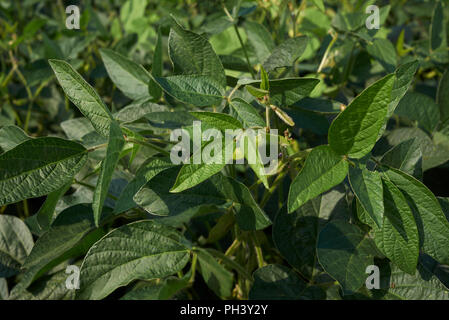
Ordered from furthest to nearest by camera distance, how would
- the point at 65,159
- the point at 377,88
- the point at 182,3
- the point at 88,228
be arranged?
the point at 182,3
the point at 88,228
the point at 65,159
the point at 377,88

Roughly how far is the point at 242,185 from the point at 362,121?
19 cm

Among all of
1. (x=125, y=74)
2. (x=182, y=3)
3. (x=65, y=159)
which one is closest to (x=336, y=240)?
(x=65, y=159)

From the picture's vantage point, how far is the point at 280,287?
2.28 ft

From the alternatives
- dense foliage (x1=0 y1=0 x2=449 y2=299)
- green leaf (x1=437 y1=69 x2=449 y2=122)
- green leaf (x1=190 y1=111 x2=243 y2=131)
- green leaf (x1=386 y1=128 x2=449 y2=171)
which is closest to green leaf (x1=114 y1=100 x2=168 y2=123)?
dense foliage (x1=0 y1=0 x2=449 y2=299)

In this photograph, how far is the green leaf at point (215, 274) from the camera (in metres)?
0.62

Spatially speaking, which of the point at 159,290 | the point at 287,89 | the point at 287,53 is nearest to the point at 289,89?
the point at 287,89

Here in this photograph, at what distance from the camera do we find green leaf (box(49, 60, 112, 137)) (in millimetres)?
578

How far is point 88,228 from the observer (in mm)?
732

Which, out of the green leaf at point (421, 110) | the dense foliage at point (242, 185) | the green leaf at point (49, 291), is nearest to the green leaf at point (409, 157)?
the dense foliage at point (242, 185)

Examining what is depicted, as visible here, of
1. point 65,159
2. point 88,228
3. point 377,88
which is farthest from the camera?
point 88,228

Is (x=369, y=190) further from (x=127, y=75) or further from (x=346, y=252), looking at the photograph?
(x=127, y=75)
